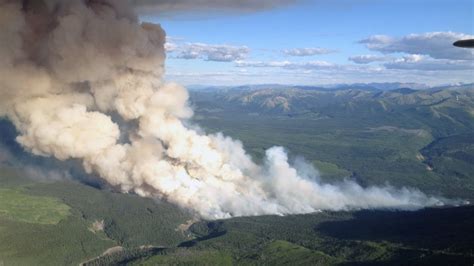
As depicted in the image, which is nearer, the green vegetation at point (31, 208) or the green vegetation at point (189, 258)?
the green vegetation at point (189, 258)

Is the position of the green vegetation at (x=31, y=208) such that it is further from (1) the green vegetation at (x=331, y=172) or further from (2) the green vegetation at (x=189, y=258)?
(1) the green vegetation at (x=331, y=172)

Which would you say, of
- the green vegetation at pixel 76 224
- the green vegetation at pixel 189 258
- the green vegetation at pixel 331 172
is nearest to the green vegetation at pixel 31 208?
the green vegetation at pixel 76 224

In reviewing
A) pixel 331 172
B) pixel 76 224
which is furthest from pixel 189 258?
pixel 331 172

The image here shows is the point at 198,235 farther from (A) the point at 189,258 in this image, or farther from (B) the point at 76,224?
(B) the point at 76,224

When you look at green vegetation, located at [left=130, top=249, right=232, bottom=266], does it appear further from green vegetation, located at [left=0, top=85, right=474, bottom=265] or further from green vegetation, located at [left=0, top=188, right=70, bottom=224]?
green vegetation, located at [left=0, top=188, right=70, bottom=224]

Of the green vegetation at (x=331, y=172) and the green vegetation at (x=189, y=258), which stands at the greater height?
the green vegetation at (x=189, y=258)

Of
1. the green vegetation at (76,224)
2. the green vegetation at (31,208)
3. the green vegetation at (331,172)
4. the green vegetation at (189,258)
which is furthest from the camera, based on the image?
the green vegetation at (331,172)

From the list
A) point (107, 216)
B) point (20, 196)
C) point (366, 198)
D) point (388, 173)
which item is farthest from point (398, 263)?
point (388, 173)

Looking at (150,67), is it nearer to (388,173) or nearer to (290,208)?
(290,208)

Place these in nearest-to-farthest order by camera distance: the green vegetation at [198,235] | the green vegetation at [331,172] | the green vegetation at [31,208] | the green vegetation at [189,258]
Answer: the green vegetation at [198,235] < the green vegetation at [189,258] < the green vegetation at [31,208] < the green vegetation at [331,172]
